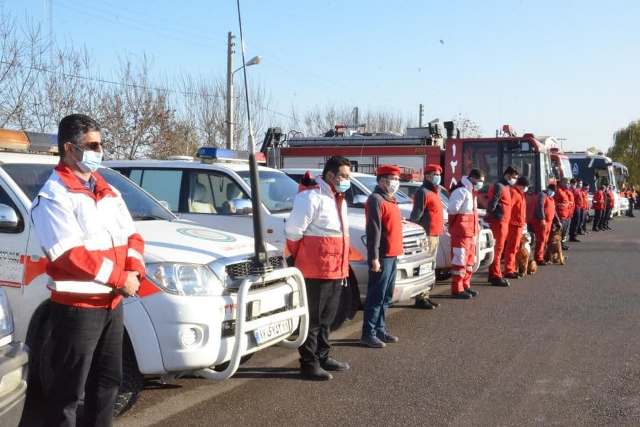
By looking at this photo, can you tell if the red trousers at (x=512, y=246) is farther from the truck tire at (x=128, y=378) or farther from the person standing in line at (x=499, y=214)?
the truck tire at (x=128, y=378)

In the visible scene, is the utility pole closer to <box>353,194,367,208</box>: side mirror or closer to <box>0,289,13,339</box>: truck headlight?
<box>353,194,367,208</box>: side mirror

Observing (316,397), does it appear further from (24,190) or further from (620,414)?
(24,190)

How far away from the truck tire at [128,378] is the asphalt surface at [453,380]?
0.61 feet

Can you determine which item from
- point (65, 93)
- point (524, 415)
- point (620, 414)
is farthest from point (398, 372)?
point (65, 93)

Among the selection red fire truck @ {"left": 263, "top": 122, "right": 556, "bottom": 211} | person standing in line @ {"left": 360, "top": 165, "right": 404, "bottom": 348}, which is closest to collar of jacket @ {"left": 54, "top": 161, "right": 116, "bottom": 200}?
person standing in line @ {"left": 360, "top": 165, "right": 404, "bottom": 348}

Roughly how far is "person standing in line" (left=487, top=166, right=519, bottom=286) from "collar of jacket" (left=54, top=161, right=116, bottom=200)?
8096 mm

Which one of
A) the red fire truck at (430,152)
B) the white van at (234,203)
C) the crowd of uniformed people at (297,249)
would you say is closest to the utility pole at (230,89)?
the red fire truck at (430,152)

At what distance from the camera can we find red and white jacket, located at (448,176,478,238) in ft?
31.3

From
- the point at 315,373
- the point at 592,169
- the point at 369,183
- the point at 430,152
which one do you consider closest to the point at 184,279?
the point at 315,373

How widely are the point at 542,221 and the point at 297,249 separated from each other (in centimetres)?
929

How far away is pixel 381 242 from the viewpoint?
6941 mm

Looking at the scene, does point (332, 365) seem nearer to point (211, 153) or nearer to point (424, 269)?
point (424, 269)

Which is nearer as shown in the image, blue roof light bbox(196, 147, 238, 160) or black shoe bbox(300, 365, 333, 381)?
black shoe bbox(300, 365, 333, 381)

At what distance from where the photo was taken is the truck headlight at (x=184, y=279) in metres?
4.65
